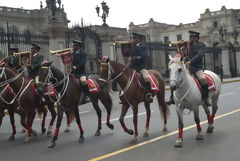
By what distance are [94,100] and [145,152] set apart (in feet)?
10.2

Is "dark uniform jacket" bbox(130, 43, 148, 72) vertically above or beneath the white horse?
above

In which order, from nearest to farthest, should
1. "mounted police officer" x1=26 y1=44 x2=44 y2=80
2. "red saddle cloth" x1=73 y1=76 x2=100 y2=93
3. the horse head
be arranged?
the horse head, "red saddle cloth" x1=73 y1=76 x2=100 y2=93, "mounted police officer" x1=26 y1=44 x2=44 y2=80

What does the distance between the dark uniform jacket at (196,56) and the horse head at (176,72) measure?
2.39 ft

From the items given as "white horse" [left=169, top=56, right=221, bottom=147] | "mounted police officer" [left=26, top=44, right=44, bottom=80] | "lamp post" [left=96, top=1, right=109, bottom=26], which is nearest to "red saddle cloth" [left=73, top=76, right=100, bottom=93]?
"mounted police officer" [left=26, top=44, right=44, bottom=80]

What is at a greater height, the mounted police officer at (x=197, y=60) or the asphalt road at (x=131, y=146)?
the mounted police officer at (x=197, y=60)

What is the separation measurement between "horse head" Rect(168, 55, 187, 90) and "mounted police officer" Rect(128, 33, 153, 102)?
4.13 ft

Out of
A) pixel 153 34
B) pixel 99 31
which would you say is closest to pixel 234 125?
pixel 99 31

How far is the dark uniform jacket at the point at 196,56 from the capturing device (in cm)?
783

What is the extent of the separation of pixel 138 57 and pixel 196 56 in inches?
59.7

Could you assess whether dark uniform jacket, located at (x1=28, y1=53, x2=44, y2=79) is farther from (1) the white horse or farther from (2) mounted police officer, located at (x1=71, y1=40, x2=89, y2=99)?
(1) the white horse

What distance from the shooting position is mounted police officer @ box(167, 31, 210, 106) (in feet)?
25.6

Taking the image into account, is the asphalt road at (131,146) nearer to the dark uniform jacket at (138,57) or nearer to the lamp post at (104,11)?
the dark uniform jacket at (138,57)

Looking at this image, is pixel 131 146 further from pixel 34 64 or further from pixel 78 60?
pixel 34 64

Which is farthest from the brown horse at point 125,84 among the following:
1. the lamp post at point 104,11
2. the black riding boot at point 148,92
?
the lamp post at point 104,11
